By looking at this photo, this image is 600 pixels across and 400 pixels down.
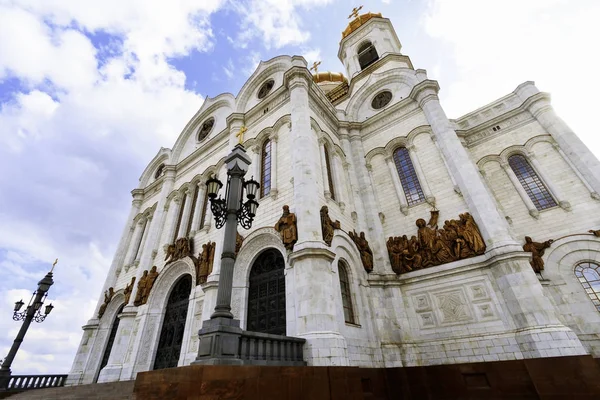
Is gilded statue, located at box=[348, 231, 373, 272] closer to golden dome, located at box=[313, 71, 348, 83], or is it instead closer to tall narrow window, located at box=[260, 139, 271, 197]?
tall narrow window, located at box=[260, 139, 271, 197]

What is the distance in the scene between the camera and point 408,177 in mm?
12617

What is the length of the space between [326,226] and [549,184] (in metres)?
9.31

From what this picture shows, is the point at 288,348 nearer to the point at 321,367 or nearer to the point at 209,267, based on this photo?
the point at 321,367

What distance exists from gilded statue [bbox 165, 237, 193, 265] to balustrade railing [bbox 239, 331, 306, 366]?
7832 millimetres

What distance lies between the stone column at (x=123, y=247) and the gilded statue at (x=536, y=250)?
66.3 ft

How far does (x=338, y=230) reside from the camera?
9.78 metres

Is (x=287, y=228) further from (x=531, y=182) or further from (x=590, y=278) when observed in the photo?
(x=531, y=182)

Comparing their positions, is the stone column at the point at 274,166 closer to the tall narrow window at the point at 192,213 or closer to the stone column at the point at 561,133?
the tall narrow window at the point at 192,213

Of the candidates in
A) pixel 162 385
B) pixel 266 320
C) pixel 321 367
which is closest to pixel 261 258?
pixel 266 320

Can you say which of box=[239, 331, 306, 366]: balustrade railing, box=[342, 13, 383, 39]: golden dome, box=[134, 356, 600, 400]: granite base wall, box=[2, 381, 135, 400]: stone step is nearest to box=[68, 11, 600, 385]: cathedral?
box=[239, 331, 306, 366]: balustrade railing

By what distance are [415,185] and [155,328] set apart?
42.2ft

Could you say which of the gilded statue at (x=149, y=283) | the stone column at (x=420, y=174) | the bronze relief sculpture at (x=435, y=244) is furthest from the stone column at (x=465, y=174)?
the gilded statue at (x=149, y=283)

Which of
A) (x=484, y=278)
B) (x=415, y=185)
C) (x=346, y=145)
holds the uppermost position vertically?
(x=346, y=145)

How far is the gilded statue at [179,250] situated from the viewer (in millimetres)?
12734
